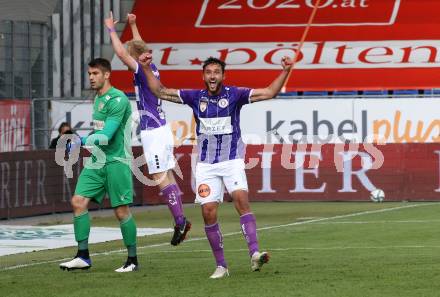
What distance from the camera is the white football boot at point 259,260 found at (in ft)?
37.7

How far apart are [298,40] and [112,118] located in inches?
887

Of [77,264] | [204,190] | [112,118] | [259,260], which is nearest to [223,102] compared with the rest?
[204,190]

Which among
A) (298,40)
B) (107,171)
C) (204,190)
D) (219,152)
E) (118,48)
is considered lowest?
(204,190)

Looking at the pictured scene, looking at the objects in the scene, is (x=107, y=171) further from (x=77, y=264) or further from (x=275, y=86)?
(x=275, y=86)

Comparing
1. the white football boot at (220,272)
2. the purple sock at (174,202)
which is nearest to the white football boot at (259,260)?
the white football boot at (220,272)

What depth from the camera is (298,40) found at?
114ft

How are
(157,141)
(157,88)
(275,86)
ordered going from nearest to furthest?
(275,86) < (157,88) < (157,141)

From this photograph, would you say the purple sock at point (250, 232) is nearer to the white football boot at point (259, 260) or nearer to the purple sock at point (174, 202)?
the white football boot at point (259, 260)

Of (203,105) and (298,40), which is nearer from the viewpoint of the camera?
(203,105)

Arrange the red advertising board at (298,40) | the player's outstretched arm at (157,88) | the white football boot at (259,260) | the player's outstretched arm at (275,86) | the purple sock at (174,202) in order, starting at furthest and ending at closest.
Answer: the red advertising board at (298,40) < the purple sock at (174,202) < the player's outstretched arm at (157,88) < the white football boot at (259,260) < the player's outstretched arm at (275,86)

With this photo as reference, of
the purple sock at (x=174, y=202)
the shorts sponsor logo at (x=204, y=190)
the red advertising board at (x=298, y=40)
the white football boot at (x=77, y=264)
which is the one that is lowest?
the white football boot at (x=77, y=264)

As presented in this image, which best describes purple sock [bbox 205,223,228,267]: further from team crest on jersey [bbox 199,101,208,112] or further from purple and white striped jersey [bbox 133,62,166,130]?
purple and white striped jersey [bbox 133,62,166,130]

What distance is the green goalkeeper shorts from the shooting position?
41.7 feet

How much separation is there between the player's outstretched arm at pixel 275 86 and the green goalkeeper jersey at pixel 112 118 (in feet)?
4.95
